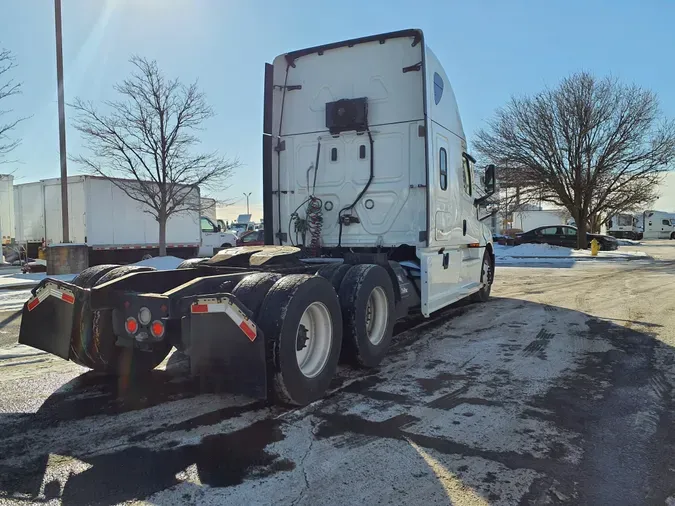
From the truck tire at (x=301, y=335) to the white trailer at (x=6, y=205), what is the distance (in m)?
19.7

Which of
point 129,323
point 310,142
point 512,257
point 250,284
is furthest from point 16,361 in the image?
point 512,257

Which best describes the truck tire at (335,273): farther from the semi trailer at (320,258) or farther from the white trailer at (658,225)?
the white trailer at (658,225)

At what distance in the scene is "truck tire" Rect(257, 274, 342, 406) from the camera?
389 cm

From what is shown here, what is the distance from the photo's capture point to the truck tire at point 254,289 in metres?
4.07

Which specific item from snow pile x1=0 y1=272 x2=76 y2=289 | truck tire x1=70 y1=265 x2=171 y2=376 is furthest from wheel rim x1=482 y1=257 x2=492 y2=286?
snow pile x1=0 y1=272 x2=76 y2=289

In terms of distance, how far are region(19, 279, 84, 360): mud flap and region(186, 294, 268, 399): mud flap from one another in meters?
1.31

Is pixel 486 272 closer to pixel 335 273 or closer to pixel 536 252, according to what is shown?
pixel 335 273

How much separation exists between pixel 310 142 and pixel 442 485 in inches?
206

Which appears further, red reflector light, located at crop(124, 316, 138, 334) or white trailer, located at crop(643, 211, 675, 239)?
white trailer, located at crop(643, 211, 675, 239)

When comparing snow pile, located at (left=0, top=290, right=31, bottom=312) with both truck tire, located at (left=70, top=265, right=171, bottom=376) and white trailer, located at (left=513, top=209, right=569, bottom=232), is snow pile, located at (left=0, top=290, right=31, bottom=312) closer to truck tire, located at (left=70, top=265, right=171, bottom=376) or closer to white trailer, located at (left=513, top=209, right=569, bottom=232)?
truck tire, located at (left=70, top=265, right=171, bottom=376)

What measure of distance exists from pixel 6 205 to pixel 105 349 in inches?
744

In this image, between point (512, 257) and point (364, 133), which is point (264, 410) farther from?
point (512, 257)

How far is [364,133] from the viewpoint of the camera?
22.6 ft

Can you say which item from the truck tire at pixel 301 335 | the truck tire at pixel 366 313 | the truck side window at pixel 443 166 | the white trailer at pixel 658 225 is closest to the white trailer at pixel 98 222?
the truck side window at pixel 443 166
